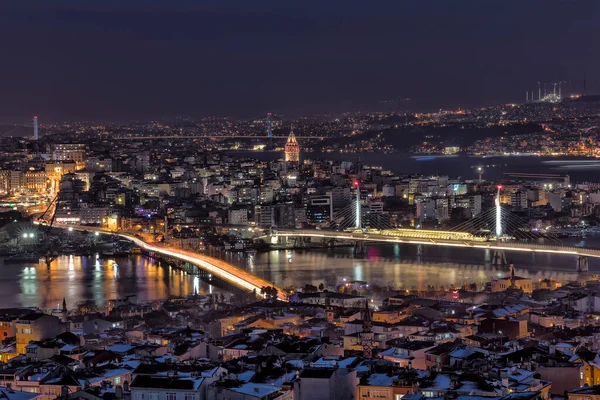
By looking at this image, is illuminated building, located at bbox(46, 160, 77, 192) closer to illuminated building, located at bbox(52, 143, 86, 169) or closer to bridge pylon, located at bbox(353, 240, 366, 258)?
illuminated building, located at bbox(52, 143, 86, 169)

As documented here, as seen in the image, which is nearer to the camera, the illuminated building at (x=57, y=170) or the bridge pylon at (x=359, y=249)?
the bridge pylon at (x=359, y=249)

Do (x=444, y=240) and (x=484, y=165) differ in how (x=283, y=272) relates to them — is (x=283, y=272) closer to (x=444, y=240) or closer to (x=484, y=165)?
(x=444, y=240)

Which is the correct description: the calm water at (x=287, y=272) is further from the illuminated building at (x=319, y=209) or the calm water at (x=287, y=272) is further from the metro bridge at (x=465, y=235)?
the illuminated building at (x=319, y=209)

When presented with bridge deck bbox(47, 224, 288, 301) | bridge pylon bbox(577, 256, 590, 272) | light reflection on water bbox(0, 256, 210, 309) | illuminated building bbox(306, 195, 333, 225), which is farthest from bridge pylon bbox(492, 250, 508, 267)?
illuminated building bbox(306, 195, 333, 225)

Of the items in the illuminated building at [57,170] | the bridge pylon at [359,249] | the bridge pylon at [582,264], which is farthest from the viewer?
the illuminated building at [57,170]

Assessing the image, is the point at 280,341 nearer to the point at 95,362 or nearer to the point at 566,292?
the point at 95,362

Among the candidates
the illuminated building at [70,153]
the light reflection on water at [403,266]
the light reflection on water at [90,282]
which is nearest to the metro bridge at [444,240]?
the light reflection on water at [403,266]

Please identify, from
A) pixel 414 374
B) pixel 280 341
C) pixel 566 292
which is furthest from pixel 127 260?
pixel 414 374
